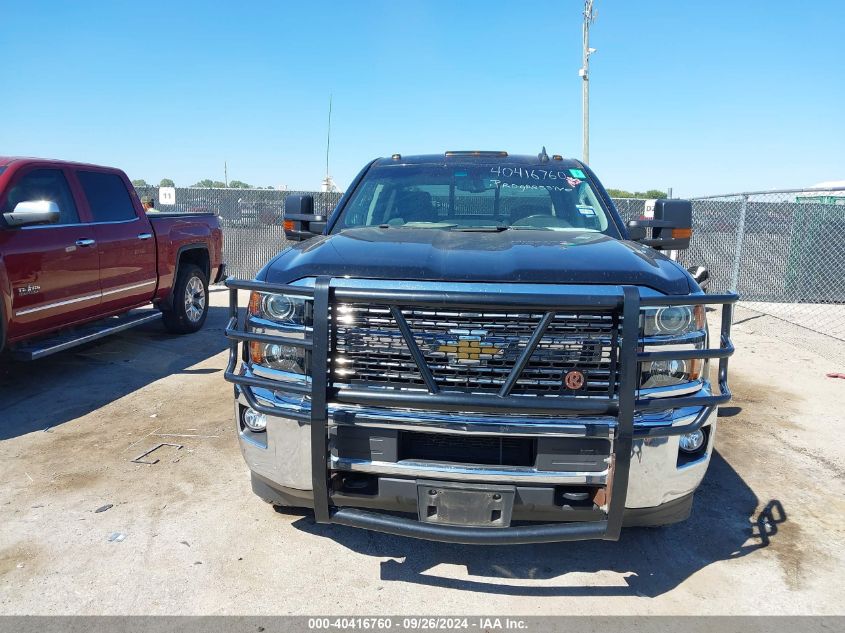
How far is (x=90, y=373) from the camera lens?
6.18 meters

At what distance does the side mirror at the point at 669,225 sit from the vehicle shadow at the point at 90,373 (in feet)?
14.3

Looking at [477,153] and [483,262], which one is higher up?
[477,153]

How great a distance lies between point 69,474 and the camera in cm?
395

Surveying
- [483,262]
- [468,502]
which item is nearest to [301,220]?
[483,262]

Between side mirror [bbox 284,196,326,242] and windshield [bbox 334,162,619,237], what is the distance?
0.67ft

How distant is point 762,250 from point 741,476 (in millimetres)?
8777

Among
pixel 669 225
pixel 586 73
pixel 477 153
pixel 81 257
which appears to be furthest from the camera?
pixel 586 73

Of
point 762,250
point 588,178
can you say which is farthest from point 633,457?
point 762,250

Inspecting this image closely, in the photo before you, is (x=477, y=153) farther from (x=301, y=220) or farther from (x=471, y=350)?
(x=471, y=350)

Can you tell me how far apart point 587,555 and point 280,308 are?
199 centimetres

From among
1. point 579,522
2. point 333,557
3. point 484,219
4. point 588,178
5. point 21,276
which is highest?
point 588,178

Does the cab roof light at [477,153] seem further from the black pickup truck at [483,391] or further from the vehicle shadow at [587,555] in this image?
the vehicle shadow at [587,555]

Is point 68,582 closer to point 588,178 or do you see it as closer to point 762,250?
point 588,178

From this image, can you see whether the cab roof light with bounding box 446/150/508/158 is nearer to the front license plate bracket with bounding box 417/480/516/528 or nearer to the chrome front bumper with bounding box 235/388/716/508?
the chrome front bumper with bounding box 235/388/716/508
